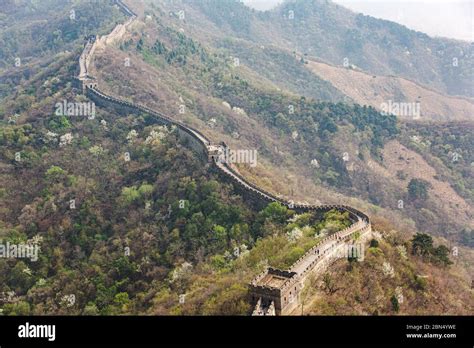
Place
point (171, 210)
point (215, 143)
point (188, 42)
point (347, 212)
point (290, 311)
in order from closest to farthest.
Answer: point (290, 311)
point (347, 212)
point (171, 210)
point (215, 143)
point (188, 42)

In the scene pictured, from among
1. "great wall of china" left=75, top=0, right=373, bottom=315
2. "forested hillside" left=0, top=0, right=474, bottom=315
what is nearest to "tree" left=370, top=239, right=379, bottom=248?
"forested hillside" left=0, top=0, right=474, bottom=315

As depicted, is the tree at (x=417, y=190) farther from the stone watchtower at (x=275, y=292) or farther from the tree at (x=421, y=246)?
the stone watchtower at (x=275, y=292)

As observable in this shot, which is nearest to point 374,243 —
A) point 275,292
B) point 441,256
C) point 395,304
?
point 441,256

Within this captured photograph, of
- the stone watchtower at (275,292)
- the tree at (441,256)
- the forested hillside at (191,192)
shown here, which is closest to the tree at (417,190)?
the forested hillside at (191,192)

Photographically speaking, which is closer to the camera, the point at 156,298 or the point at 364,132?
the point at 156,298

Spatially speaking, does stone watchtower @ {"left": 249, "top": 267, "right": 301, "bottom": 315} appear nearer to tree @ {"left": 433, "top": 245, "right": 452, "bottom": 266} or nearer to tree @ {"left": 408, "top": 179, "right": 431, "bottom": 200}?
tree @ {"left": 433, "top": 245, "right": 452, "bottom": 266}

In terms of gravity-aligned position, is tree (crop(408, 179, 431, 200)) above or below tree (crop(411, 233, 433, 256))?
below
